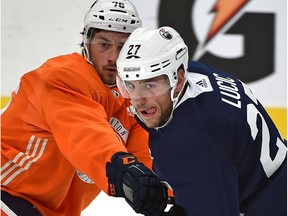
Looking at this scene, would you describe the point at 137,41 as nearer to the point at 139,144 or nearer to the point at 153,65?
the point at 153,65

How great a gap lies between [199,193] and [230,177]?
0.09m

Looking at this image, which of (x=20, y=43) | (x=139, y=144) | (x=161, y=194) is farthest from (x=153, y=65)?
(x=20, y=43)

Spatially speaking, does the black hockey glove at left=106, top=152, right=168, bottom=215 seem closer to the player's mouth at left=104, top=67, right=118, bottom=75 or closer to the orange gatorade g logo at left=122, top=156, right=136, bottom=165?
the orange gatorade g logo at left=122, top=156, right=136, bottom=165

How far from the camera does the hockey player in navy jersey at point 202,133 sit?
1.97 m

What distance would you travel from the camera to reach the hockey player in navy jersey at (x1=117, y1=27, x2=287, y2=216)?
1.97 m

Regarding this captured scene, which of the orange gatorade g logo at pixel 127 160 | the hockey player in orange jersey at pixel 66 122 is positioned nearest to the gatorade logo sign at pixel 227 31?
the hockey player in orange jersey at pixel 66 122

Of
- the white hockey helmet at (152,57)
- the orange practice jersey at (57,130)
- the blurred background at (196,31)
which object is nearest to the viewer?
the white hockey helmet at (152,57)

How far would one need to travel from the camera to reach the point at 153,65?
208 cm

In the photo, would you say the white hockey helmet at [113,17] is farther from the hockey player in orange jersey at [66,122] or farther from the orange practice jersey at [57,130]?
the orange practice jersey at [57,130]

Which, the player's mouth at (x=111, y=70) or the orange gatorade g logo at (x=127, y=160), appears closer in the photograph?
the orange gatorade g logo at (x=127, y=160)

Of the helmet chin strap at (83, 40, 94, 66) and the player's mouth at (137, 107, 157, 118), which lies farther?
the helmet chin strap at (83, 40, 94, 66)

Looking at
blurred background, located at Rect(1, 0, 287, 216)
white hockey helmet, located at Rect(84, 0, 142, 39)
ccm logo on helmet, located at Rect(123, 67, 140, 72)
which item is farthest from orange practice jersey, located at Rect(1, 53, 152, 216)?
blurred background, located at Rect(1, 0, 287, 216)

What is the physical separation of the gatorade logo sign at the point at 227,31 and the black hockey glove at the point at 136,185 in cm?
203

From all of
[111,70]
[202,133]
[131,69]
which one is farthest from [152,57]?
[111,70]
